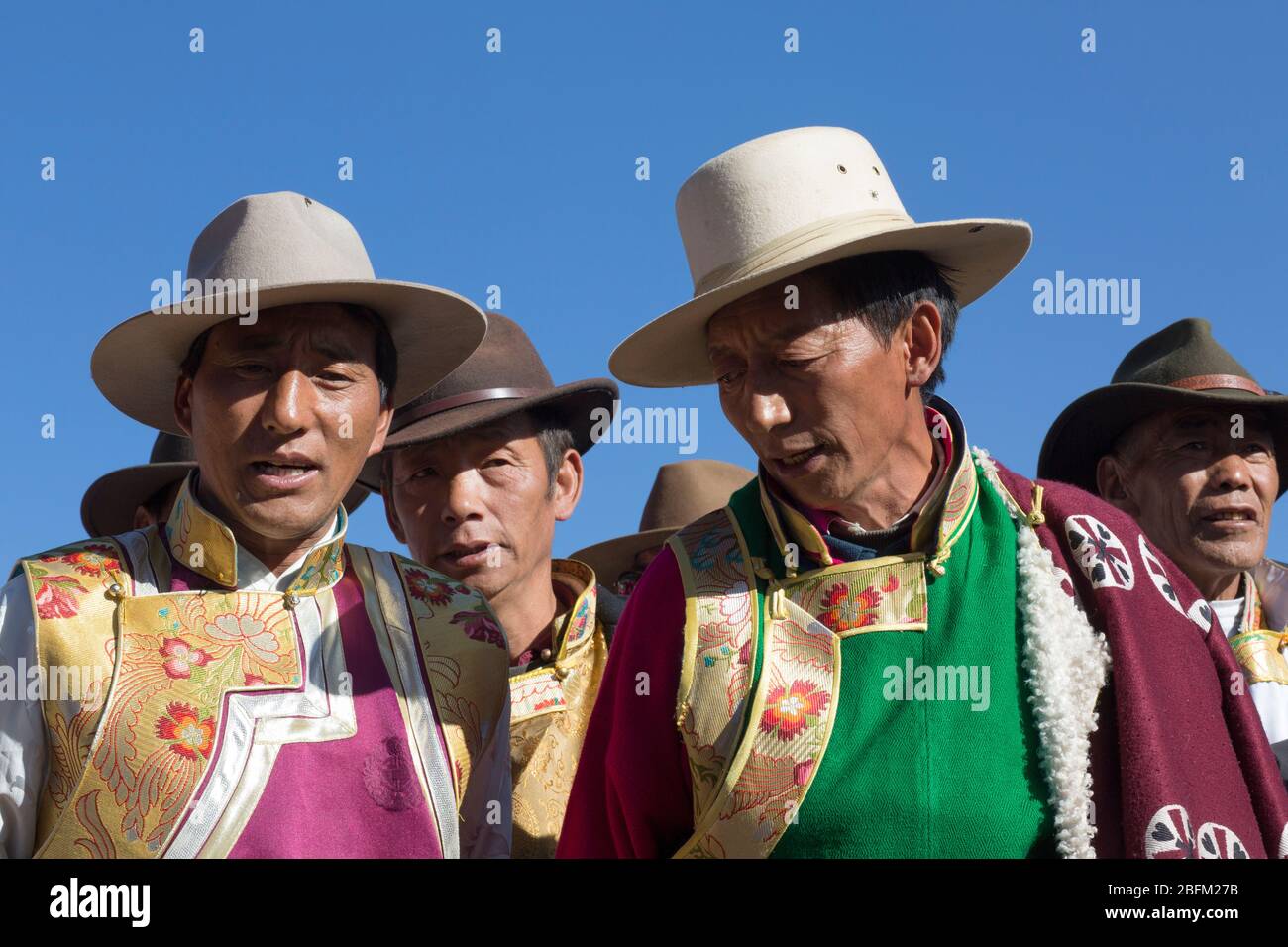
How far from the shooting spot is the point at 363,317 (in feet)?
14.0

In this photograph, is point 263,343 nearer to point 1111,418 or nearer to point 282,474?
point 282,474

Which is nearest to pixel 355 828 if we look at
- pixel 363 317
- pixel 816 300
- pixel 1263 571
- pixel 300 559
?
pixel 300 559

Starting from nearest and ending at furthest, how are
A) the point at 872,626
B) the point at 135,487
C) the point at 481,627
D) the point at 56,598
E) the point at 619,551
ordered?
the point at 56,598, the point at 872,626, the point at 481,627, the point at 135,487, the point at 619,551

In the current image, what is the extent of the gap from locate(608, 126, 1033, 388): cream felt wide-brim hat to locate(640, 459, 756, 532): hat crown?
433 cm

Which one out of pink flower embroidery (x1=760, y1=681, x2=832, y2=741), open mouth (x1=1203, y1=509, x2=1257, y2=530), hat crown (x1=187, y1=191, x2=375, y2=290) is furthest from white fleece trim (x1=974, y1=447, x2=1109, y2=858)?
open mouth (x1=1203, y1=509, x2=1257, y2=530)

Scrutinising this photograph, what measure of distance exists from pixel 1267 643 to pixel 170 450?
4.30m

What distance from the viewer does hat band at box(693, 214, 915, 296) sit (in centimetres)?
402

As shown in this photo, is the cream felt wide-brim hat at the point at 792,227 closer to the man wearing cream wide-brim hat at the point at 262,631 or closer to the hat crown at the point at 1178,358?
the man wearing cream wide-brim hat at the point at 262,631

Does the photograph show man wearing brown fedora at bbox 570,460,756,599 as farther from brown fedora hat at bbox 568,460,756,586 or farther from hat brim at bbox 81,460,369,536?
hat brim at bbox 81,460,369,536

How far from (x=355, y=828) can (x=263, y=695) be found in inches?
15.2

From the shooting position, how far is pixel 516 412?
18.2ft

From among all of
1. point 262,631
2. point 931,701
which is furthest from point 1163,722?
point 262,631

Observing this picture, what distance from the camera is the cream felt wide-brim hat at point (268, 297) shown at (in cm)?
404
